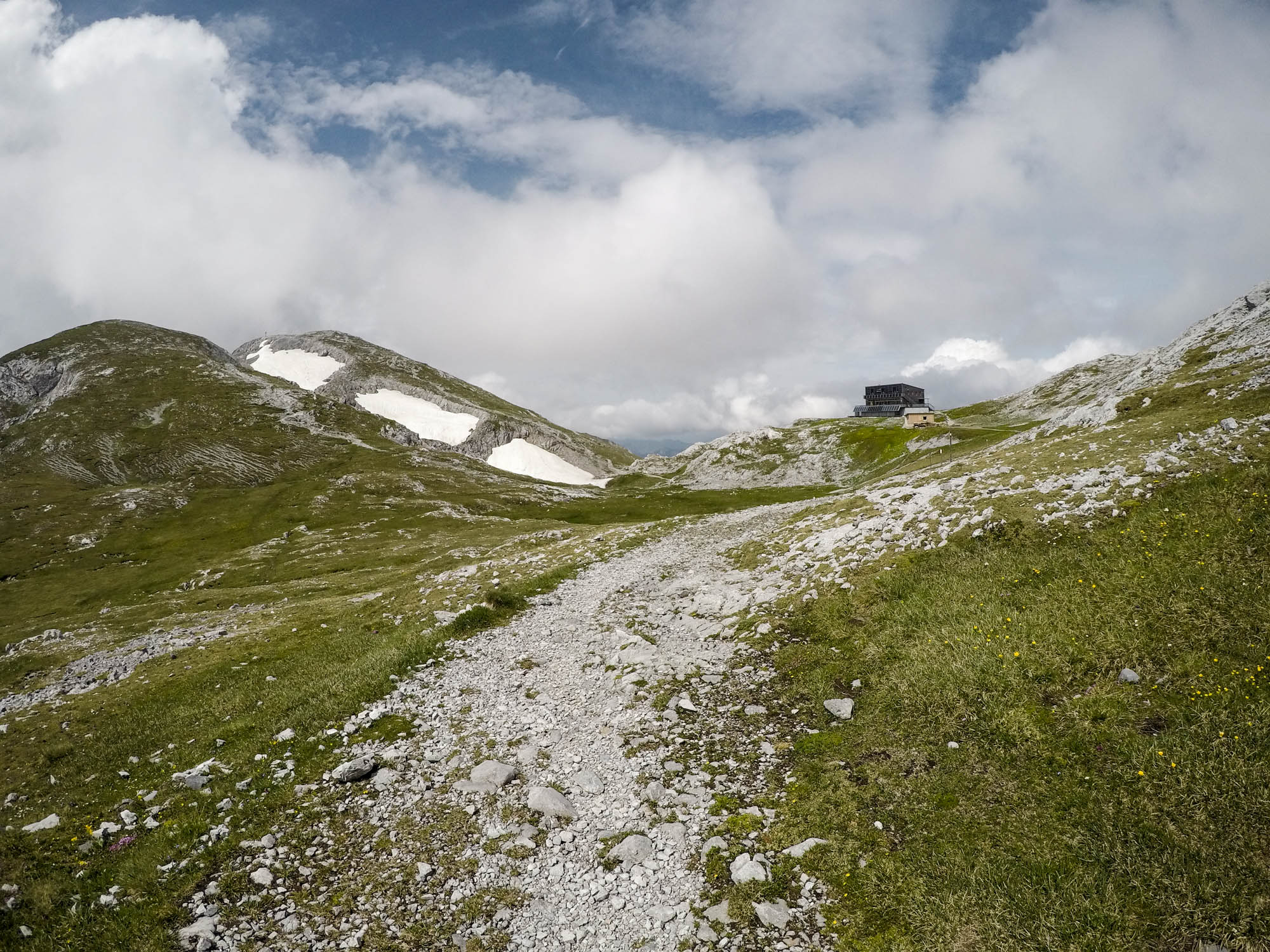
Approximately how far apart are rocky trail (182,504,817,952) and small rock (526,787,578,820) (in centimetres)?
3

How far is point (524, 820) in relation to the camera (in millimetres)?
12148

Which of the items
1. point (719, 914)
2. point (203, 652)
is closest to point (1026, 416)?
point (719, 914)

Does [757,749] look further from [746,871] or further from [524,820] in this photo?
[524,820]

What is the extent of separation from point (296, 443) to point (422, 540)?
108721mm

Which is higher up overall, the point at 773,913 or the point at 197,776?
the point at 197,776

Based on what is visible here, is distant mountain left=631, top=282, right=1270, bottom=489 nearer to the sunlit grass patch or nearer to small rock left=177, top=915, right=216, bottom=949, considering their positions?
the sunlit grass patch

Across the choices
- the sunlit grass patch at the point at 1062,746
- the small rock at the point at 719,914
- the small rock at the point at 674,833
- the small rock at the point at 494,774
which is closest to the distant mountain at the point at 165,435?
the small rock at the point at 494,774

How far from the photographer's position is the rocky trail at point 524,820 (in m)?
9.57

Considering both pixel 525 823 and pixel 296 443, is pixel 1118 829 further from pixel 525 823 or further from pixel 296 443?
pixel 296 443

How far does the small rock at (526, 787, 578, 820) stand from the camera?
12.3 meters

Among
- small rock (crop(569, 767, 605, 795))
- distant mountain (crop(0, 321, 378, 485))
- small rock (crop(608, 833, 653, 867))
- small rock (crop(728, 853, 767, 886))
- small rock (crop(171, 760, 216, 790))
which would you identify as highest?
distant mountain (crop(0, 321, 378, 485))

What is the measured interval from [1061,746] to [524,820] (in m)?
11.3

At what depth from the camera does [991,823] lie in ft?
32.9

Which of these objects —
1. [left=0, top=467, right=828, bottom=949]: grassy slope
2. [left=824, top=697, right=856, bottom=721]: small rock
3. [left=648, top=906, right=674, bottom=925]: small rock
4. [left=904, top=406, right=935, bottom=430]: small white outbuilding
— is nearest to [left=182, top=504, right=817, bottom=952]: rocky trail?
[left=648, top=906, right=674, bottom=925]: small rock
